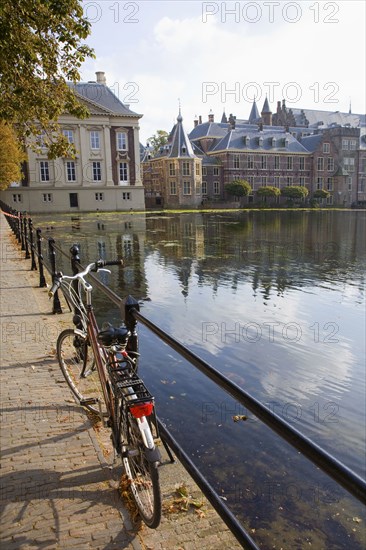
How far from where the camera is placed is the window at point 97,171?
5944 centimetres

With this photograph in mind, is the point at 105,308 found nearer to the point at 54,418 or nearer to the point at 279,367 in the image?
the point at 279,367

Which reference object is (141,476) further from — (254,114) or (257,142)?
(254,114)

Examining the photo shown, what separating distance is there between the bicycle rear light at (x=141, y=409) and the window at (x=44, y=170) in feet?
192

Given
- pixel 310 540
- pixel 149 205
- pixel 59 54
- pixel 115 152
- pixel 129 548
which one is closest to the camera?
pixel 129 548

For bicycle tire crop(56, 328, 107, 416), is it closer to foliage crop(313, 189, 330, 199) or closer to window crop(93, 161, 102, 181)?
window crop(93, 161, 102, 181)

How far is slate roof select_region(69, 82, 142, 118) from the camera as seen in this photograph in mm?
57250

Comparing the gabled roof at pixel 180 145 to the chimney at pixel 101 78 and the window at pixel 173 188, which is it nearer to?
the window at pixel 173 188

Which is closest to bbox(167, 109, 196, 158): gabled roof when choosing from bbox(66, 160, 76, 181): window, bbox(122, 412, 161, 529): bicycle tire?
bbox(66, 160, 76, 181): window

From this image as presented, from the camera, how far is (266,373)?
770 cm

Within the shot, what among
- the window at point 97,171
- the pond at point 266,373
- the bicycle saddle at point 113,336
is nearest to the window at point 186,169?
the window at point 97,171

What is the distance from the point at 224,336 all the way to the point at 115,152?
54113 mm

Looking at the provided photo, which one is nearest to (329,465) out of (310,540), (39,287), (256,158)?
(310,540)

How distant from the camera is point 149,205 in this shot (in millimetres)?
71312

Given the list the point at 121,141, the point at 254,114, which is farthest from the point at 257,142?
the point at 121,141
